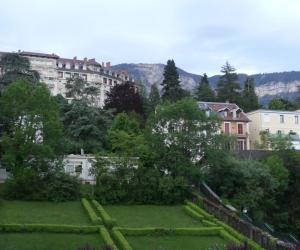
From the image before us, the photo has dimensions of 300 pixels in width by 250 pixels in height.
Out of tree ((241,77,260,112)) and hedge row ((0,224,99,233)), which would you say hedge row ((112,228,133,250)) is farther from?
tree ((241,77,260,112))

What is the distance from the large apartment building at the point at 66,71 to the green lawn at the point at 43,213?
7338cm

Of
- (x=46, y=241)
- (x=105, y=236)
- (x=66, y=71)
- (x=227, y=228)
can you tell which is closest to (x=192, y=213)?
(x=227, y=228)

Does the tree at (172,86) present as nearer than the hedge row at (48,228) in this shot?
No

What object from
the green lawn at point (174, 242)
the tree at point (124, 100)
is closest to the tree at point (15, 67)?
the tree at point (124, 100)

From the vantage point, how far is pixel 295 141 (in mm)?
75562

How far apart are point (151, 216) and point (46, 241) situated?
1221 centimetres

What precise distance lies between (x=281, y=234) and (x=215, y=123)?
11708 millimetres

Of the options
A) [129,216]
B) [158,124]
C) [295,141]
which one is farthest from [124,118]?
[295,141]

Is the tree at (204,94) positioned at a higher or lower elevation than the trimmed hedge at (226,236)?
higher

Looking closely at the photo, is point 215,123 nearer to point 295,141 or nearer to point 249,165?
point 249,165

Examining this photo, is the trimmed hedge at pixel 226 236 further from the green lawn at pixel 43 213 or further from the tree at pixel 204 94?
the tree at pixel 204 94

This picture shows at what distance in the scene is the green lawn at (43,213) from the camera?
35031 mm

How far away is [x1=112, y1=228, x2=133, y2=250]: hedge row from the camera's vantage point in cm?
2875

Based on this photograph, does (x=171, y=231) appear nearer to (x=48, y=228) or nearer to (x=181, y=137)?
(x=48, y=228)
